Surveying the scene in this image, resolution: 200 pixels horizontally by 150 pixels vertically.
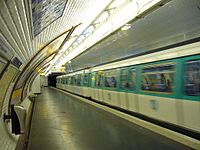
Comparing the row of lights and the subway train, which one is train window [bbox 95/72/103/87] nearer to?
the subway train

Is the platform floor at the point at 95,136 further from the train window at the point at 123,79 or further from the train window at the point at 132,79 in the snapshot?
the train window at the point at 123,79

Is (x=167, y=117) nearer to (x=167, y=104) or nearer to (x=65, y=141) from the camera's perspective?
(x=167, y=104)

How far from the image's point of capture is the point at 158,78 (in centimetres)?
571

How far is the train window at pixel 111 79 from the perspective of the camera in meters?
8.66

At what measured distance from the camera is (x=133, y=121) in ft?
20.6

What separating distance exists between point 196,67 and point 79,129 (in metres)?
3.87

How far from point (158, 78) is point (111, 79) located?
3589 mm

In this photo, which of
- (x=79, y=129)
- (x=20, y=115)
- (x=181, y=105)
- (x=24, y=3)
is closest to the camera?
(x=24, y=3)

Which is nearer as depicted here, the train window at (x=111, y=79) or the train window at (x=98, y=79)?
the train window at (x=111, y=79)

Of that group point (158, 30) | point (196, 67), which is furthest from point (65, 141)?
point (158, 30)

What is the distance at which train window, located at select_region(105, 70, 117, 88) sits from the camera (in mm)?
8657

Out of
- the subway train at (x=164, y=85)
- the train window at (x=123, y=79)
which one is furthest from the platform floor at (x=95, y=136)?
the train window at (x=123, y=79)

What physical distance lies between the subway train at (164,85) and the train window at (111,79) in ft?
0.16

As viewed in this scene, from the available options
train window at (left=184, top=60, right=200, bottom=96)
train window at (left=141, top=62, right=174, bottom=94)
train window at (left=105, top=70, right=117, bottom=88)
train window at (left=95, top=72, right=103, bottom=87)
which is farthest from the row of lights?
train window at (left=95, top=72, right=103, bottom=87)
